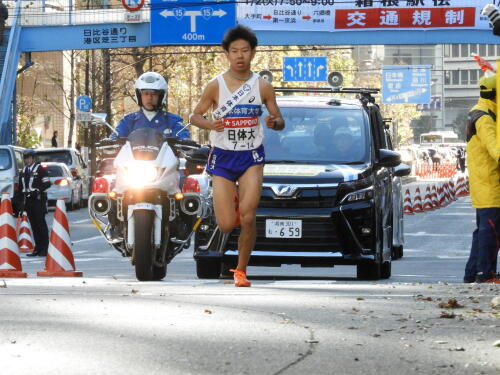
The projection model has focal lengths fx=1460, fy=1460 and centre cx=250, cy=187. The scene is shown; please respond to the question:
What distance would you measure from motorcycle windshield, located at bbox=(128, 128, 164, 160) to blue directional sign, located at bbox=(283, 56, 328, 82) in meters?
49.8

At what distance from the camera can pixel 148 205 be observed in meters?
12.4

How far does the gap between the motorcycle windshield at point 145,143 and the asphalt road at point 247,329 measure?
1528mm

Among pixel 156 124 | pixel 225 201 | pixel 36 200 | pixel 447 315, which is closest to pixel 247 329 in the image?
pixel 447 315

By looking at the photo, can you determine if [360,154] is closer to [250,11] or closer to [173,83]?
[250,11]

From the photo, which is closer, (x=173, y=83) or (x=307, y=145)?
(x=307, y=145)

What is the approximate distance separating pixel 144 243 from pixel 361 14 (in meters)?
30.1

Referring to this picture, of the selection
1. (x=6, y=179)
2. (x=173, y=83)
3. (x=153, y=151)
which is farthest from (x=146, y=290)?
(x=173, y=83)

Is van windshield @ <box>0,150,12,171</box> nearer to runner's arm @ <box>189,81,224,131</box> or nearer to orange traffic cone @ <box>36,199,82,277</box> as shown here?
orange traffic cone @ <box>36,199,82,277</box>

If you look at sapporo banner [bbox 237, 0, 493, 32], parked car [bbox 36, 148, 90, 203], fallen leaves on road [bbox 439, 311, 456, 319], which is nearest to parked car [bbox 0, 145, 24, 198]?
sapporo banner [bbox 237, 0, 493, 32]

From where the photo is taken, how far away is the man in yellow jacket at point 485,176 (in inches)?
485

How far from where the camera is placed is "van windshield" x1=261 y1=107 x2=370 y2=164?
46.3 ft

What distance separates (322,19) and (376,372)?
1434 inches

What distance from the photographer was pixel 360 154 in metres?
14.2

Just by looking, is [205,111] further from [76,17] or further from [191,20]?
[76,17]
